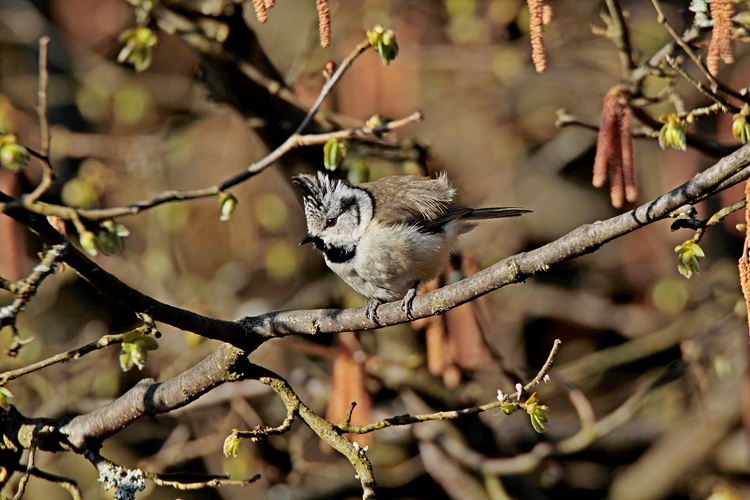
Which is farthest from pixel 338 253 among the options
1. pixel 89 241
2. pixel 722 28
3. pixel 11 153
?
pixel 722 28

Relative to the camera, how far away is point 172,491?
611cm

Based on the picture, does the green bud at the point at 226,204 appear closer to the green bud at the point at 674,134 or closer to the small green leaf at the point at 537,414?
the small green leaf at the point at 537,414

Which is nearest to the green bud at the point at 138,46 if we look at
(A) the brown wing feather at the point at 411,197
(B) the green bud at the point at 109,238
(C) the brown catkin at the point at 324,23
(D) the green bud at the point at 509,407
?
(C) the brown catkin at the point at 324,23

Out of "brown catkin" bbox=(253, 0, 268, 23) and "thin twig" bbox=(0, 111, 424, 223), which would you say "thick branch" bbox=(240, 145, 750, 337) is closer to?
"thin twig" bbox=(0, 111, 424, 223)

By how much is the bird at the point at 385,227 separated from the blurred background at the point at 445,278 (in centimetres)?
19

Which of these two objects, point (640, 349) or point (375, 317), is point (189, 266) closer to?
point (640, 349)

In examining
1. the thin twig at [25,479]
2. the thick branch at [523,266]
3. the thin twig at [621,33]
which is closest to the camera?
the thick branch at [523,266]

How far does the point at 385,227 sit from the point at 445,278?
0.71 metres

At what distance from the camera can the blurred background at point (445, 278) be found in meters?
4.81

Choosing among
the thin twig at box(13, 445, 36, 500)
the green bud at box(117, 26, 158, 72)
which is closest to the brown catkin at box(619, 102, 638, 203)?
the green bud at box(117, 26, 158, 72)

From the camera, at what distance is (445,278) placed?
4.58m

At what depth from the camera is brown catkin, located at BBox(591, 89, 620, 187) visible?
9.46ft

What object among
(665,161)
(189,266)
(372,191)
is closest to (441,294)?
(372,191)

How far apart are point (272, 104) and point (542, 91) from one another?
156 inches
